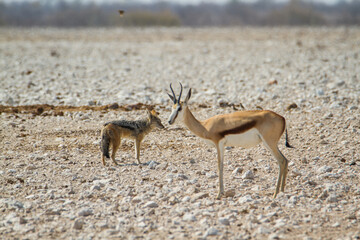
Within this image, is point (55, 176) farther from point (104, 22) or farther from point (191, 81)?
point (104, 22)

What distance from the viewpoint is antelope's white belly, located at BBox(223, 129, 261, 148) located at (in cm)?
730

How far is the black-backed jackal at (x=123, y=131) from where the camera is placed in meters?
8.71

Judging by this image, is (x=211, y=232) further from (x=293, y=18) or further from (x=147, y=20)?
(x=293, y=18)

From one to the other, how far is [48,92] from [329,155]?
8.81 m

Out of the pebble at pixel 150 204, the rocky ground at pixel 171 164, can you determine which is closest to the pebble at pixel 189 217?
the rocky ground at pixel 171 164

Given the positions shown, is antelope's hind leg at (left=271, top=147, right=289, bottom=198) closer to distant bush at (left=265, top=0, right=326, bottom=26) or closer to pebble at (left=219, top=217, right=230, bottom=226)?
pebble at (left=219, top=217, right=230, bottom=226)

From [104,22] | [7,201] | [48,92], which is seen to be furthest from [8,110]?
[104,22]

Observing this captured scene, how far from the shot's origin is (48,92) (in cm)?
1430

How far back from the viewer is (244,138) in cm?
732

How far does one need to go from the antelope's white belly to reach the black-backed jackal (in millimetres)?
2247

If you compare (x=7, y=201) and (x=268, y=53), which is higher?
(x=268, y=53)

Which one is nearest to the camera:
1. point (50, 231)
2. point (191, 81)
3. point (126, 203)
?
point (50, 231)

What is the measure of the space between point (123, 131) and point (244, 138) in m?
2.66

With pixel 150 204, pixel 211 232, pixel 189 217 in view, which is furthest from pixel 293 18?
pixel 211 232
